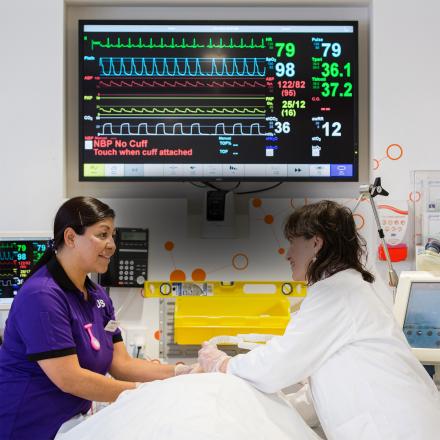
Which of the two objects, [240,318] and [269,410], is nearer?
[269,410]

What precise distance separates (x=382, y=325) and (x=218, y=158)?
108cm

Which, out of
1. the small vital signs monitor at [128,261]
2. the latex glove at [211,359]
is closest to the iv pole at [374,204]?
the latex glove at [211,359]

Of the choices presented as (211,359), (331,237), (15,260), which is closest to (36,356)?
(211,359)

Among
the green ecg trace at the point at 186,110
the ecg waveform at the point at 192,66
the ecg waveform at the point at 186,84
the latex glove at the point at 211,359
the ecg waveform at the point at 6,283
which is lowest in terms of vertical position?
the latex glove at the point at 211,359

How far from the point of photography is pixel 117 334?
1977 mm

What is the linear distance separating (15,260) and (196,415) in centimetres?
135

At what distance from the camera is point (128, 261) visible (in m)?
2.35

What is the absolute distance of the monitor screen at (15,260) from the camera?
2254 mm

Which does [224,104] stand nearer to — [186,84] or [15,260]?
[186,84]

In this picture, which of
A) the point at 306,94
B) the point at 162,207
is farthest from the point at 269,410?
the point at 306,94

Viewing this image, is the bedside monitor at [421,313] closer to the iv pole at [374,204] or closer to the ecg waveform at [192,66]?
the iv pole at [374,204]

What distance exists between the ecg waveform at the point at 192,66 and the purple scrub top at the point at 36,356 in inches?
41.2

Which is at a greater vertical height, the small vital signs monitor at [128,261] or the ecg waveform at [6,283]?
the small vital signs monitor at [128,261]

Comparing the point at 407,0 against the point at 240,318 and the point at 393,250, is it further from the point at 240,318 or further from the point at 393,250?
the point at 240,318
